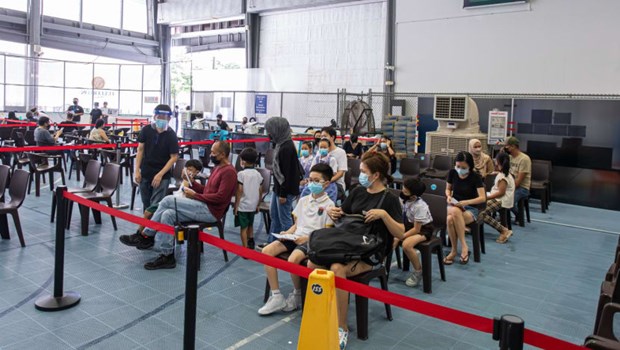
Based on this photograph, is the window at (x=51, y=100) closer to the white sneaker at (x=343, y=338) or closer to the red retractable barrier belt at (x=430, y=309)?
the red retractable barrier belt at (x=430, y=309)

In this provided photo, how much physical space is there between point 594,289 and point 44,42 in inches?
846

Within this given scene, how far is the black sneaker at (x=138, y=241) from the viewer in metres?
5.63

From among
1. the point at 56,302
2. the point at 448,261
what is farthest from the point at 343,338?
the point at 448,261

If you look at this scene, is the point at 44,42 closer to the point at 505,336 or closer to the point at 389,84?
the point at 389,84

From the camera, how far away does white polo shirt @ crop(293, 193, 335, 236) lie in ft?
14.0

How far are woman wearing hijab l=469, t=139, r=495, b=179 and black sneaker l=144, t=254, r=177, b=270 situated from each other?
4.50 m

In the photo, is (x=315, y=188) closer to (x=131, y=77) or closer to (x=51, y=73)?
(x=51, y=73)

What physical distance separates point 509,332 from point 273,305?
2.45 meters

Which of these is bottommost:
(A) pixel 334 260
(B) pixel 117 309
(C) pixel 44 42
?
(B) pixel 117 309

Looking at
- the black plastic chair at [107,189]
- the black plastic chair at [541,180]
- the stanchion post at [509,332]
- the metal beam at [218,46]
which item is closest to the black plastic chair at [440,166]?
the black plastic chair at [541,180]

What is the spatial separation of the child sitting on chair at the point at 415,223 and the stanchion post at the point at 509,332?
2.88m

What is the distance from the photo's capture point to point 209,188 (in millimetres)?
5348

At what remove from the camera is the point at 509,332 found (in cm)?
198

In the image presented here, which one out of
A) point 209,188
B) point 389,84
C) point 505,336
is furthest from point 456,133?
point 505,336
